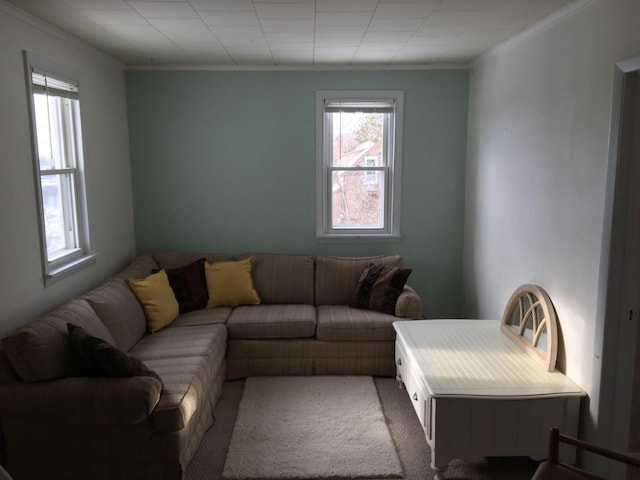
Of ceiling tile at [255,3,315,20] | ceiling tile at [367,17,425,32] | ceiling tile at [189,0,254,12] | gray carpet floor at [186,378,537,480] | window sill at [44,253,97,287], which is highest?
ceiling tile at [367,17,425,32]

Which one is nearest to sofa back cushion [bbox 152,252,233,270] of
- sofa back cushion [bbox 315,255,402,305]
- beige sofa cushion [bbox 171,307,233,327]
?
beige sofa cushion [bbox 171,307,233,327]

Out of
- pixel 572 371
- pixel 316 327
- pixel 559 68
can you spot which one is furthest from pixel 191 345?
pixel 559 68

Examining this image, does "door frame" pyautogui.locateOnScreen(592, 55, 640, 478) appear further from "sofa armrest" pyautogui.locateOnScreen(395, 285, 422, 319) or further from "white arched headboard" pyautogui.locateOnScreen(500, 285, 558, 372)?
"sofa armrest" pyautogui.locateOnScreen(395, 285, 422, 319)

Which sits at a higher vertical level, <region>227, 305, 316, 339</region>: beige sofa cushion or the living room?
the living room

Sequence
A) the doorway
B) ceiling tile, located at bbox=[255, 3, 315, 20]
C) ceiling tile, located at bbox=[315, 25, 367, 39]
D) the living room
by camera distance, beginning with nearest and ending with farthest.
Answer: the doorway < the living room < ceiling tile, located at bbox=[255, 3, 315, 20] < ceiling tile, located at bbox=[315, 25, 367, 39]

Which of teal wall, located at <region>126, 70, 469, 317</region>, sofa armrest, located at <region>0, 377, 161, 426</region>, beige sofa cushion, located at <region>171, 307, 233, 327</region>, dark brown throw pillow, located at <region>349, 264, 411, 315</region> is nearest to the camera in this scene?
sofa armrest, located at <region>0, 377, 161, 426</region>

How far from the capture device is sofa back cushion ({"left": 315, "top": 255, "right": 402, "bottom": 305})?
4.59 m

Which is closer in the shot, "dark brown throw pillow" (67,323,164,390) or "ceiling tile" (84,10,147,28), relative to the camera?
"dark brown throw pillow" (67,323,164,390)

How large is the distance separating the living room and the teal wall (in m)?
0.01

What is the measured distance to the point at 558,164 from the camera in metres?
3.01

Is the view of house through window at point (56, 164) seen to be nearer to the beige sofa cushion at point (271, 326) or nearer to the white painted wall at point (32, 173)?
the white painted wall at point (32, 173)

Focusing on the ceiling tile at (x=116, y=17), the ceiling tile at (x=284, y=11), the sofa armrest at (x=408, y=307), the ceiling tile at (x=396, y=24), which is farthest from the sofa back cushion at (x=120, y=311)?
the ceiling tile at (x=396, y=24)

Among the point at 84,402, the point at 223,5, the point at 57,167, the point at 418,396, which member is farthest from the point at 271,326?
the point at 223,5

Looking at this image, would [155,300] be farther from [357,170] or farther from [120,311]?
[357,170]
